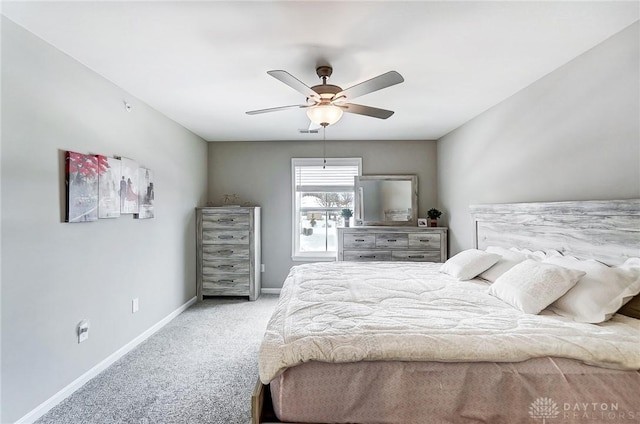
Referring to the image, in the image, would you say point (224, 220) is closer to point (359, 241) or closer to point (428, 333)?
point (359, 241)

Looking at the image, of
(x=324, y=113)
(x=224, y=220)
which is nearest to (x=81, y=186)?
(x=324, y=113)

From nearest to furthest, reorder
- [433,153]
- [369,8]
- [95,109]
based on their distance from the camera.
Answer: [369,8]
[95,109]
[433,153]

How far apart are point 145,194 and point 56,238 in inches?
42.4

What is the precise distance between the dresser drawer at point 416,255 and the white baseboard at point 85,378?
10.0 feet

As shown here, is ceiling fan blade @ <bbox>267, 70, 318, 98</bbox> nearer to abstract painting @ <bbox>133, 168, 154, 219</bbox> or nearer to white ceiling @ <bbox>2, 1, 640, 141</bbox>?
white ceiling @ <bbox>2, 1, 640, 141</bbox>

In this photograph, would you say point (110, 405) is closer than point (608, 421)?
No

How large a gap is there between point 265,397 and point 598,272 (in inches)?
79.4

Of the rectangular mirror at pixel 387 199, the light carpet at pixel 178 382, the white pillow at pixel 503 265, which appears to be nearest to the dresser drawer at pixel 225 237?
the light carpet at pixel 178 382

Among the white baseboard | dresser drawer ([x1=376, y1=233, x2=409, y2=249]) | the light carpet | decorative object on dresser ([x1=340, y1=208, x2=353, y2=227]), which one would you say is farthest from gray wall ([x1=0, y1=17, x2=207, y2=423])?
dresser drawer ([x1=376, y1=233, x2=409, y2=249])

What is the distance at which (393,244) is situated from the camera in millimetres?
4250

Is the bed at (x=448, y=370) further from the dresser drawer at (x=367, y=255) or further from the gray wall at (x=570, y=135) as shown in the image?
the dresser drawer at (x=367, y=255)

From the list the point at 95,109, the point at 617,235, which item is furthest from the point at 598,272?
the point at 95,109

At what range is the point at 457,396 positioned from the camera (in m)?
1.31

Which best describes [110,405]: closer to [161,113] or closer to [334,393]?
[334,393]
